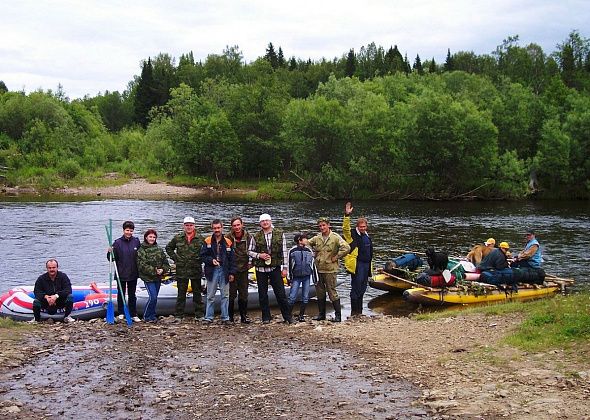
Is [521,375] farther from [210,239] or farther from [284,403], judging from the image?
[210,239]

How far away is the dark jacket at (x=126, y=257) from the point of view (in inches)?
522

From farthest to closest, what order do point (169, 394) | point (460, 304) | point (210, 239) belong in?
point (460, 304)
point (210, 239)
point (169, 394)

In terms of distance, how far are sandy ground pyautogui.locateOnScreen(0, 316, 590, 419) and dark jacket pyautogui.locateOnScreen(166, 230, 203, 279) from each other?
4.28 feet

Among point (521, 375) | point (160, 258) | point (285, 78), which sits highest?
point (285, 78)

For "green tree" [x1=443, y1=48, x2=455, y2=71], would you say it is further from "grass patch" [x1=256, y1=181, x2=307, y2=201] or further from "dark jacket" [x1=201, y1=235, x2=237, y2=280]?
"dark jacket" [x1=201, y1=235, x2=237, y2=280]

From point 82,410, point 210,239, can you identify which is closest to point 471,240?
point 210,239

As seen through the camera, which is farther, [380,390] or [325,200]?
[325,200]

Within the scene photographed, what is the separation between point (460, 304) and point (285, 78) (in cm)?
9705

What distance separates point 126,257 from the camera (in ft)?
43.5

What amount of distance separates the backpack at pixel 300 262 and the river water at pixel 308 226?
5.26 metres

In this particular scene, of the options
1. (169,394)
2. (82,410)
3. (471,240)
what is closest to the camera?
(82,410)

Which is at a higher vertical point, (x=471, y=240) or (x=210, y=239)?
(x=210, y=239)

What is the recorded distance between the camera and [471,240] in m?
31.7

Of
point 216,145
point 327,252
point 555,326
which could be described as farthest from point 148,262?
point 216,145
